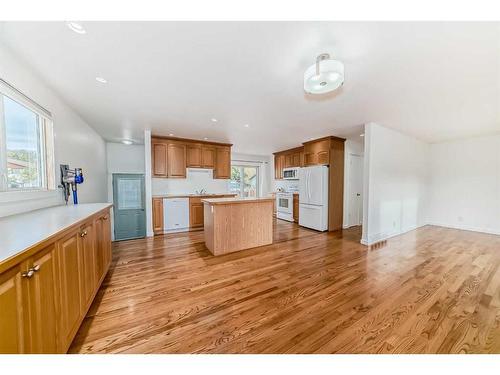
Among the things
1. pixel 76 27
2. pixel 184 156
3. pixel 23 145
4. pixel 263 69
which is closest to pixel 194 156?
pixel 184 156

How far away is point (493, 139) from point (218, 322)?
6.92 meters

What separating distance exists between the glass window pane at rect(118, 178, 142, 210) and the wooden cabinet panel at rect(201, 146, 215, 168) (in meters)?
1.74

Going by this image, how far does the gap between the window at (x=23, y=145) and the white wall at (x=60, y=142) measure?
10 centimetres

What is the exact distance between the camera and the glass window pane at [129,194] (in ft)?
15.3

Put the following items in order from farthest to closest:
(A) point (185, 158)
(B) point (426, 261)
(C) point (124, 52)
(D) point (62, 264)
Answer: (A) point (185, 158) → (B) point (426, 261) → (C) point (124, 52) → (D) point (62, 264)

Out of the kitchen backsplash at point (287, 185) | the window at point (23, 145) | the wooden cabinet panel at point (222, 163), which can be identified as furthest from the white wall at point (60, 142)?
the kitchen backsplash at point (287, 185)

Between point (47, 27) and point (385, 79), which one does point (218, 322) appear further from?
point (385, 79)

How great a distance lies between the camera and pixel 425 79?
1.96 m

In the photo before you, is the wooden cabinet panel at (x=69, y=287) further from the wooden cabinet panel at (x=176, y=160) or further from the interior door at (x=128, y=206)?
the interior door at (x=128, y=206)

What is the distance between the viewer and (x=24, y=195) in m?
1.77

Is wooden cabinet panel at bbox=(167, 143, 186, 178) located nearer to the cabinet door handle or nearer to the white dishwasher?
the white dishwasher

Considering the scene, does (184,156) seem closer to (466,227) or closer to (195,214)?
(195,214)
